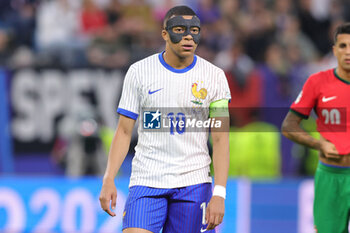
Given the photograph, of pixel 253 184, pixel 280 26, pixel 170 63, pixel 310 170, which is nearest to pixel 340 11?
pixel 280 26

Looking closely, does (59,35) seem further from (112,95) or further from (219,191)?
(219,191)

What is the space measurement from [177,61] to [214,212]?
116cm

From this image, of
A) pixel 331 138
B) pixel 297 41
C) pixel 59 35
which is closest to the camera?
pixel 331 138

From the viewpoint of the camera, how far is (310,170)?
10.8 meters

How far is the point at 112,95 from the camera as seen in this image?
11.2 m

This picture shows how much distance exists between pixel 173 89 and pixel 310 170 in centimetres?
624

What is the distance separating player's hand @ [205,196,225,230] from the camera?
185 inches

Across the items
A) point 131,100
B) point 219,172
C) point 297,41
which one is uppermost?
point 297,41

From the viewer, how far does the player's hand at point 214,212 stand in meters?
4.69

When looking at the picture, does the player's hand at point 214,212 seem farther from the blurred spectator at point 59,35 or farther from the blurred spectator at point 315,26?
the blurred spectator at point 315,26

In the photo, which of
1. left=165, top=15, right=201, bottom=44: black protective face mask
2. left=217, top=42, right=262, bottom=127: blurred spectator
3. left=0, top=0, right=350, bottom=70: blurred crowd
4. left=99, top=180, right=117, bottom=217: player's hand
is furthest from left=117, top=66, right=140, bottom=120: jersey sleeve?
left=0, top=0, right=350, bottom=70: blurred crowd

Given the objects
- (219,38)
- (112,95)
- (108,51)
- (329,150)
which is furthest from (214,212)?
(219,38)

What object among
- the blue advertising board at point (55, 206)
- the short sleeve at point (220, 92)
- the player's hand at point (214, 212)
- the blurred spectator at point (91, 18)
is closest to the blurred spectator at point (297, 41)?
the blurred spectator at point (91, 18)

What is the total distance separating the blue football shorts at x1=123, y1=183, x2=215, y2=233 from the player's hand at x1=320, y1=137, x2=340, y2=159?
1.32 m
